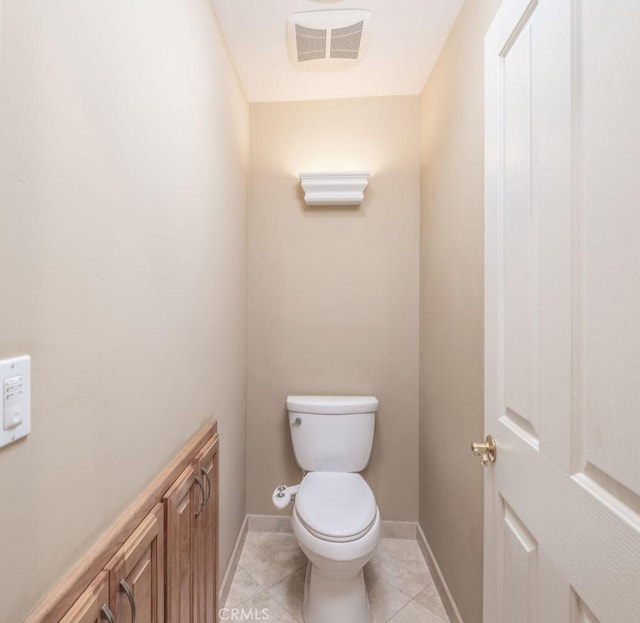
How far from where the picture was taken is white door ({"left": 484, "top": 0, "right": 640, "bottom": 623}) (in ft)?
1.59

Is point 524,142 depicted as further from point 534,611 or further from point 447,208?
point 534,611

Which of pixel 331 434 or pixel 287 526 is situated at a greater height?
pixel 331 434

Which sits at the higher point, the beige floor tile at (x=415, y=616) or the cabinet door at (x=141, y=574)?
the cabinet door at (x=141, y=574)

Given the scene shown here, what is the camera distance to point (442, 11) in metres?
1.40

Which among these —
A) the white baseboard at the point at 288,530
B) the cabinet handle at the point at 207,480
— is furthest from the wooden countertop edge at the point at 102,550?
the white baseboard at the point at 288,530

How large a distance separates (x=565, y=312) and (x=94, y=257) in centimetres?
86

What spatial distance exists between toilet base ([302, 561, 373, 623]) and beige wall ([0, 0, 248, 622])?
888 mm

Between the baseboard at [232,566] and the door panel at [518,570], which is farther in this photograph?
the baseboard at [232,566]

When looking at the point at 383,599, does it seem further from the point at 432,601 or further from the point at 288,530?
the point at 288,530

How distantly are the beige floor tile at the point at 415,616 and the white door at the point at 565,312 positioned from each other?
2.50ft

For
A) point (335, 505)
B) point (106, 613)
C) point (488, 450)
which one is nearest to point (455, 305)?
point (488, 450)

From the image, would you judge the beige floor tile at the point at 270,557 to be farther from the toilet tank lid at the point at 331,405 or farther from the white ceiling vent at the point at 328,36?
the white ceiling vent at the point at 328,36

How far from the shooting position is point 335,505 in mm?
1479

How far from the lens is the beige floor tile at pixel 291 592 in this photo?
1507 mm
